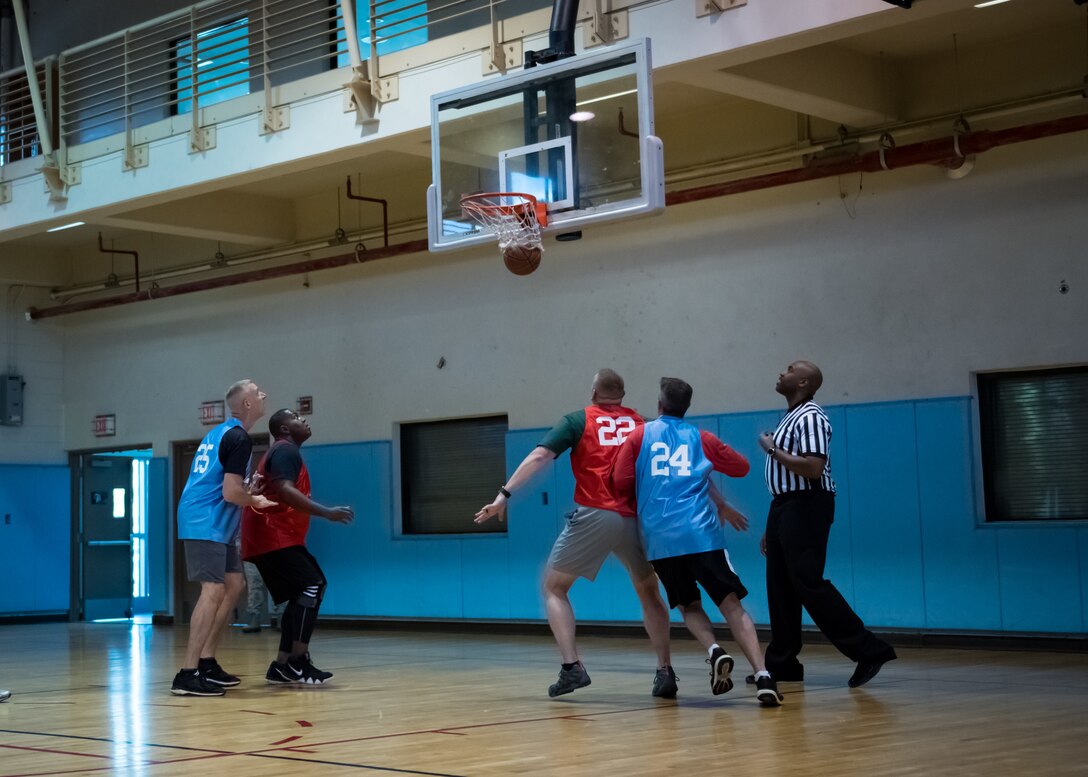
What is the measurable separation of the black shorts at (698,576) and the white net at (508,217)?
9.62 feet

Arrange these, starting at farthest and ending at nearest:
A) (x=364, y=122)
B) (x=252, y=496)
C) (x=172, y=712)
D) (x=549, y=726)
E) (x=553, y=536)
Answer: (x=553, y=536) < (x=364, y=122) < (x=252, y=496) < (x=172, y=712) < (x=549, y=726)

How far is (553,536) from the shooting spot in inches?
539

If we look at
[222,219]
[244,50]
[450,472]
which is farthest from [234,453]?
[222,219]

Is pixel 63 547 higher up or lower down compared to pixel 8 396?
lower down

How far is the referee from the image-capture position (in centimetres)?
756

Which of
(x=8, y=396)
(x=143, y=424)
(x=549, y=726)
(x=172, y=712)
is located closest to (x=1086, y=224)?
(x=549, y=726)

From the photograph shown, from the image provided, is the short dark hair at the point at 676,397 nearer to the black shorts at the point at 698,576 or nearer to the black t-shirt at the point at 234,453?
the black shorts at the point at 698,576

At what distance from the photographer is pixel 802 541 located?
770cm

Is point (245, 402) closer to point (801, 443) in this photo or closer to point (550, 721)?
point (550, 721)

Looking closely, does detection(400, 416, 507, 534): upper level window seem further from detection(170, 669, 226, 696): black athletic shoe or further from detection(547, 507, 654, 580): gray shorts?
detection(547, 507, 654, 580): gray shorts

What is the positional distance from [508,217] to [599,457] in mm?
2637

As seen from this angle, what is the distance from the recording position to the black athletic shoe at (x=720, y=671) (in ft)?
22.3

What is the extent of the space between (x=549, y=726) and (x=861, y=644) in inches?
91.9

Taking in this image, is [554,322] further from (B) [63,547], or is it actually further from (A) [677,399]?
(B) [63,547]
